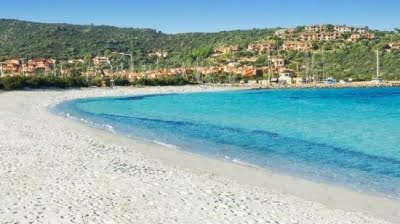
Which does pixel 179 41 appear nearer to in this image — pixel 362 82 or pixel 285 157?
pixel 362 82

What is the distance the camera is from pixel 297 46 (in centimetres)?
17388

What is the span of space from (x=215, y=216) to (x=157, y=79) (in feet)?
359

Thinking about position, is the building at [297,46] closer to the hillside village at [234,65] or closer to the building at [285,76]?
the hillside village at [234,65]

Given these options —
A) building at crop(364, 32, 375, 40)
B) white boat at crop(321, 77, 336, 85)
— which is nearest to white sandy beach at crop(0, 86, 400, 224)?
white boat at crop(321, 77, 336, 85)

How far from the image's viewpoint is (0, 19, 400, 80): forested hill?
14312cm

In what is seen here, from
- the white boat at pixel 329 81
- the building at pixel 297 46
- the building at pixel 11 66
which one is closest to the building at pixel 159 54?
the building at pixel 297 46

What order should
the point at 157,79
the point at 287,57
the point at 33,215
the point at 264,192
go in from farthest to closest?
the point at 287,57, the point at 157,79, the point at 264,192, the point at 33,215

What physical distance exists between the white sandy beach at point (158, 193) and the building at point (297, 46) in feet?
506

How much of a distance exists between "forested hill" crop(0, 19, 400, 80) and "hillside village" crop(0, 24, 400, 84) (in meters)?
0.76

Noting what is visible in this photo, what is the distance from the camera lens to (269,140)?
23688 mm

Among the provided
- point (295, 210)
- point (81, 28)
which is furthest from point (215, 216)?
point (81, 28)

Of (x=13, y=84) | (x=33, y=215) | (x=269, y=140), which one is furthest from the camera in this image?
(x=13, y=84)

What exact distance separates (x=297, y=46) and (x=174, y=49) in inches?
1649

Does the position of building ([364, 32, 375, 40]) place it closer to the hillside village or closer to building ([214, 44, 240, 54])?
the hillside village
